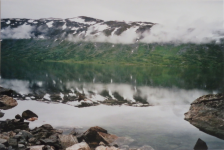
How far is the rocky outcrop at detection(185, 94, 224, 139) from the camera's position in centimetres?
2127

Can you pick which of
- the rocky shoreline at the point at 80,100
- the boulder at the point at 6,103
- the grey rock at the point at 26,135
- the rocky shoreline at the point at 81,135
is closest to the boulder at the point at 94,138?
the rocky shoreline at the point at 81,135

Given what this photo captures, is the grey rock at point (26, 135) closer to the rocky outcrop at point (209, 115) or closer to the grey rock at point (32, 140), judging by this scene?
the grey rock at point (32, 140)

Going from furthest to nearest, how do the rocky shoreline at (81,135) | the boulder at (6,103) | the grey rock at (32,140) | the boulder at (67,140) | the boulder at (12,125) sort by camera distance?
the boulder at (6,103)
the boulder at (12,125)
the grey rock at (32,140)
the boulder at (67,140)
the rocky shoreline at (81,135)

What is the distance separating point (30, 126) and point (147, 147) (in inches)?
470

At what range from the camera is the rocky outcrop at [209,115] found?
21270mm

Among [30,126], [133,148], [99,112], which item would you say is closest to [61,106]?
[99,112]

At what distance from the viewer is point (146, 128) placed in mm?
21172

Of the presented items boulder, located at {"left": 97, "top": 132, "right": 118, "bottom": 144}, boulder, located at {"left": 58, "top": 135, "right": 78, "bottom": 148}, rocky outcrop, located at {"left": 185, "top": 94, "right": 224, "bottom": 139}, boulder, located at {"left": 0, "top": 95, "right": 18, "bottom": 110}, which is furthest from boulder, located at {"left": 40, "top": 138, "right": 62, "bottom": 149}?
boulder, located at {"left": 0, "top": 95, "right": 18, "bottom": 110}

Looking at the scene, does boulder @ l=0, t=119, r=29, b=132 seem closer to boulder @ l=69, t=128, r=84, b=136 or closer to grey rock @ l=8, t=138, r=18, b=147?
grey rock @ l=8, t=138, r=18, b=147

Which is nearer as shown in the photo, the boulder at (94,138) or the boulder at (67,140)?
the boulder at (67,140)

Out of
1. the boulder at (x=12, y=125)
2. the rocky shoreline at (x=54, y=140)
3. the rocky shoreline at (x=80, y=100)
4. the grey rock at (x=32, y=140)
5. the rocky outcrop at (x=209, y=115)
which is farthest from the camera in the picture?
the rocky shoreline at (x=80, y=100)

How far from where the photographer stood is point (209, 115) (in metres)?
23.4

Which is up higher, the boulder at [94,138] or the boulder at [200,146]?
the boulder at [94,138]

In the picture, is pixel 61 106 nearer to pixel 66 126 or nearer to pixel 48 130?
pixel 66 126
